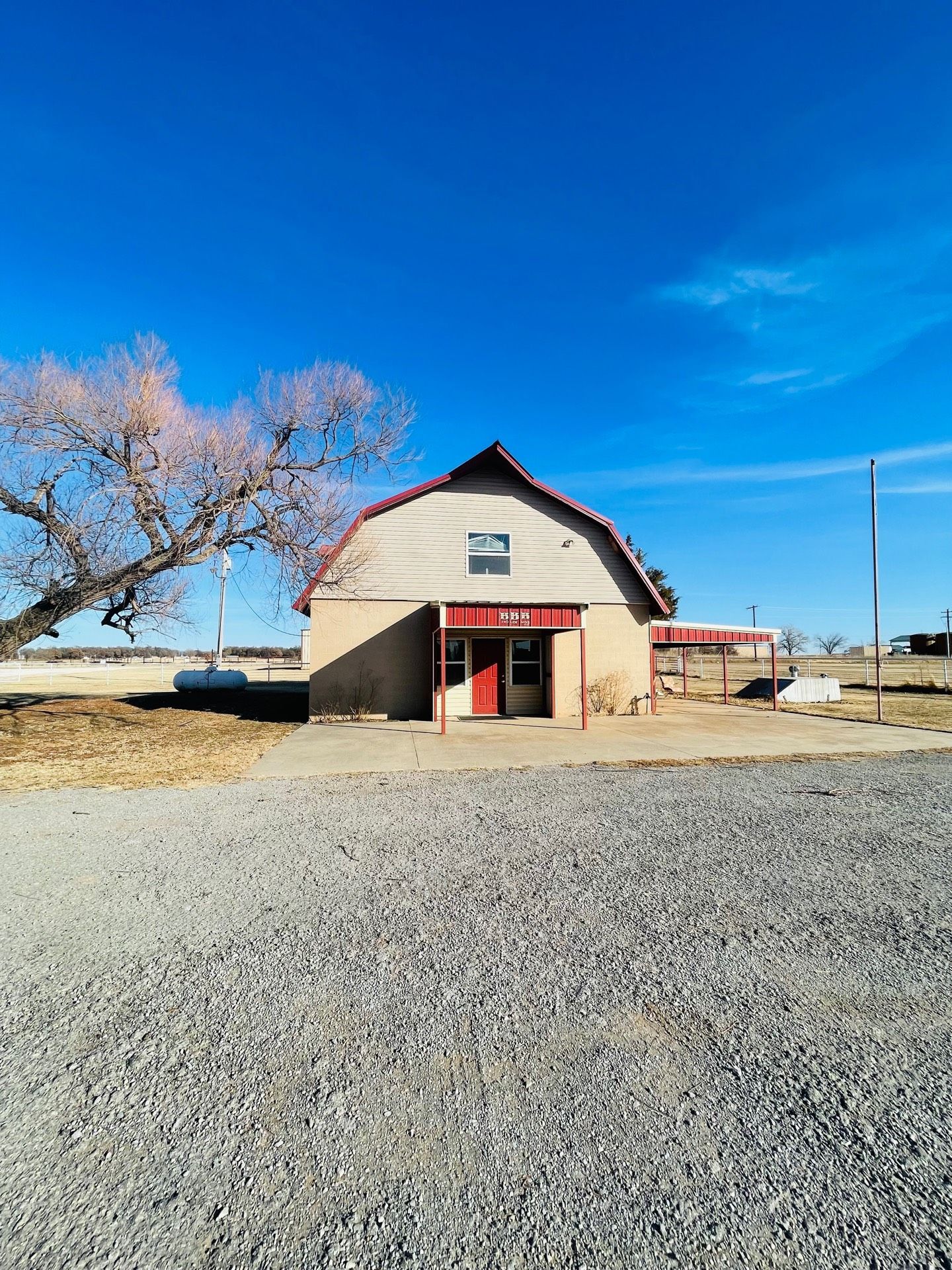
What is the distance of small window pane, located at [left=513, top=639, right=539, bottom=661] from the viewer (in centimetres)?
1638

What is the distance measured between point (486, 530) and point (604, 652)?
483 cm

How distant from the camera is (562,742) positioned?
1168 centimetres

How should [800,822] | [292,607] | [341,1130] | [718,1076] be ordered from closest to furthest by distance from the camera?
[341,1130] < [718,1076] < [800,822] < [292,607]

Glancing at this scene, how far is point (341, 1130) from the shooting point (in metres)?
2.07

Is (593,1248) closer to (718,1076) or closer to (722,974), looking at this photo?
(718,1076)

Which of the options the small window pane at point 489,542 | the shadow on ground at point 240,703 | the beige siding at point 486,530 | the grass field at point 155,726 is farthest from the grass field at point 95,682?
the small window pane at point 489,542

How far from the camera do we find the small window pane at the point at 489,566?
16.0 meters

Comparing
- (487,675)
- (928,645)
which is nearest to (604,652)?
(487,675)

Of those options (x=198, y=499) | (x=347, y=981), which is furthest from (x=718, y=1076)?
(x=198, y=499)

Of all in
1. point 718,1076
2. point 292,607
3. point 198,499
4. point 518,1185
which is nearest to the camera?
point 518,1185

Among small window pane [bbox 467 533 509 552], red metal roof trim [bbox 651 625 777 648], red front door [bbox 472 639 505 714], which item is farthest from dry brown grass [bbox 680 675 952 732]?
small window pane [bbox 467 533 509 552]

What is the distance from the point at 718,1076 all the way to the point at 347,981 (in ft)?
5.96

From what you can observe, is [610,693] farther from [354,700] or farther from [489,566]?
[354,700]

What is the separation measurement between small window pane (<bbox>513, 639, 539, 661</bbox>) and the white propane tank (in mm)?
15374
